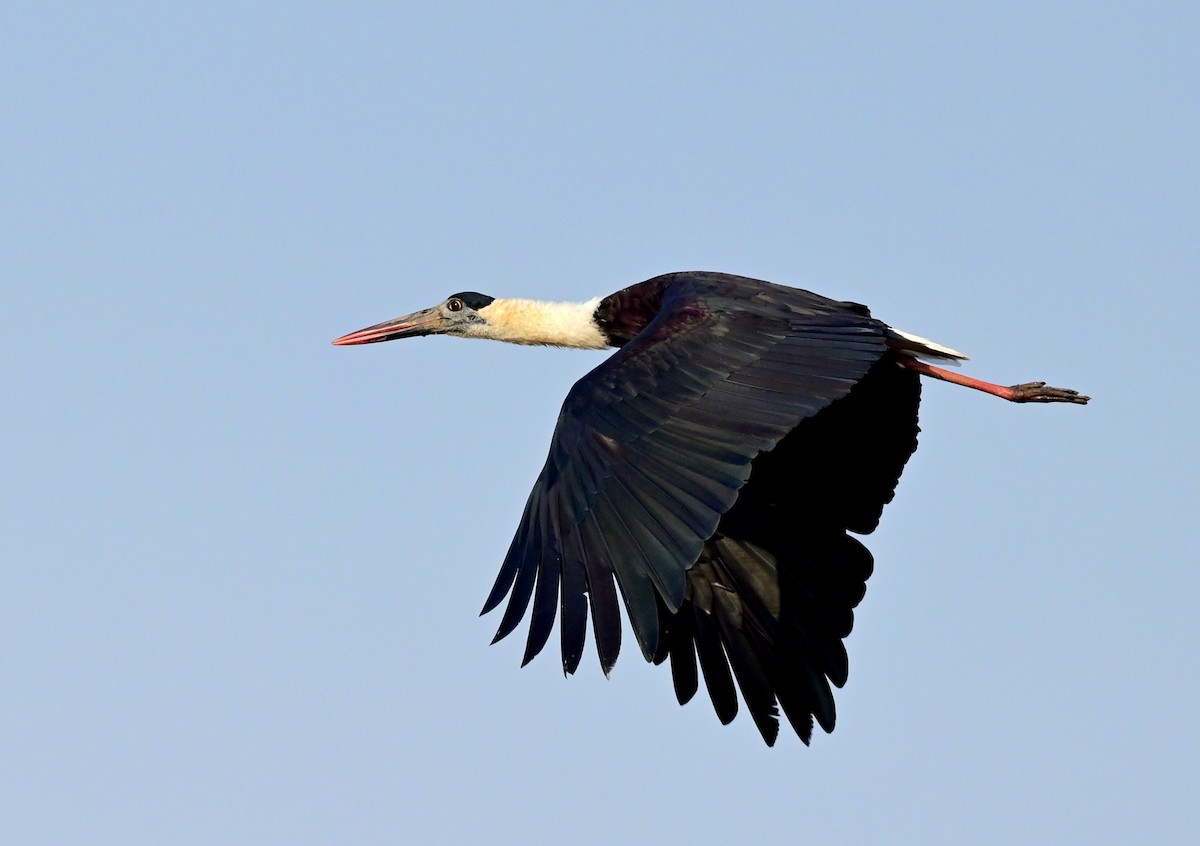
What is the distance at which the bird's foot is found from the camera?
39.7 feet

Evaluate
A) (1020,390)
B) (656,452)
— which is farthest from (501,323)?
(656,452)

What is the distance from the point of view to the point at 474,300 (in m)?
13.9

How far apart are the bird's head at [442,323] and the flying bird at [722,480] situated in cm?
33

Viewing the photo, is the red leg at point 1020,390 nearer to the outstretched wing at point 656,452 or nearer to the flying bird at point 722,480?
the flying bird at point 722,480

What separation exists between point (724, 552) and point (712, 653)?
0.63 metres

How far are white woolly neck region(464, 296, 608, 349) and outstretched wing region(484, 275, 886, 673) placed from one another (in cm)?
208

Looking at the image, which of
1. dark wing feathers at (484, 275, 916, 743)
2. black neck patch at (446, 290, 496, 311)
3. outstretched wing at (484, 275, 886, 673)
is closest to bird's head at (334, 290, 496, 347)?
black neck patch at (446, 290, 496, 311)

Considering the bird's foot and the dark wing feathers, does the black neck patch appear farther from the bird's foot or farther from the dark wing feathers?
the bird's foot

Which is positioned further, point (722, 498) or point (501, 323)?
point (501, 323)

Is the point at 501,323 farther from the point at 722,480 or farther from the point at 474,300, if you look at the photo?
the point at 722,480

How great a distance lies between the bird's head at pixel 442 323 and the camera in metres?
13.9

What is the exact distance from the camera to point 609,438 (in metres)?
9.70

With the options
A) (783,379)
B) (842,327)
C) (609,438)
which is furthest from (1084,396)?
(609,438)

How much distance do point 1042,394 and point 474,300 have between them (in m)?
4.08
